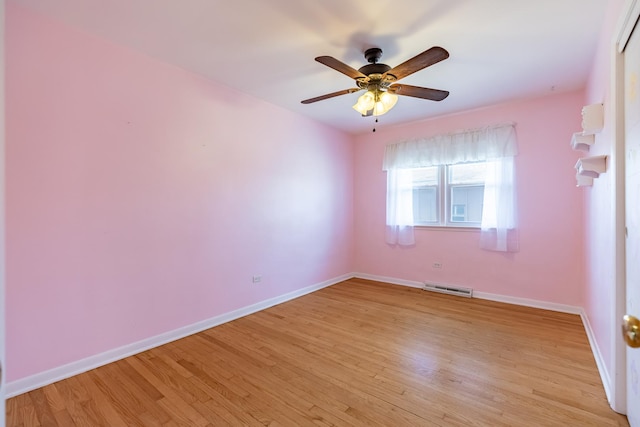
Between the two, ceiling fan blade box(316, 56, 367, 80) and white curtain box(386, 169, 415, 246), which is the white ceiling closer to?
ceiling fan blade box(316, 56, 367, 80)

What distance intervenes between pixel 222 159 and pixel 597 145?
3316 millimetres

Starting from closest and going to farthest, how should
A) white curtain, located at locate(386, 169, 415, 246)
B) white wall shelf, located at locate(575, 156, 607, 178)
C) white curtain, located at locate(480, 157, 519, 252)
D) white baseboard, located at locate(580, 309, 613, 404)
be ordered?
white baseboard, located at locate(580, 309, 613, 404), white wall shelf, located at locate(575, 156, 607, 178), white curtain, located at locate(480, 157, 519, 252), white curtain, located at locate(386, 169, 415, 246)

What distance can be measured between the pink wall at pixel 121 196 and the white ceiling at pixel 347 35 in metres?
0.29

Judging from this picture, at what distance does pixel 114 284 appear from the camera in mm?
2348

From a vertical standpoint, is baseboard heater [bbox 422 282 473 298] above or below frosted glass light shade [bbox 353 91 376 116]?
below

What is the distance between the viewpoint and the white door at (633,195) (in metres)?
1.28

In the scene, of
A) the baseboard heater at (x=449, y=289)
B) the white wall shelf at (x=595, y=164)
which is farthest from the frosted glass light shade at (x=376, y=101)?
the baseboard heater at (x=449, y=289)

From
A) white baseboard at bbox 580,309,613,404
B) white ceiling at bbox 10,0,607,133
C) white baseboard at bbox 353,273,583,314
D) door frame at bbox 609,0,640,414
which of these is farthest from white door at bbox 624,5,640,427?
white baseboard at bbox 353,273,583,314

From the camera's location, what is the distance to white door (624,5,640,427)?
1.28m

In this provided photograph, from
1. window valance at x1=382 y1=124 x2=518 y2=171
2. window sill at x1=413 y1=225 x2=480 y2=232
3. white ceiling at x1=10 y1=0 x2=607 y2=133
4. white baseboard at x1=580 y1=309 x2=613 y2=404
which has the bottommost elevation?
white baseboard at x1=580 y1=309 x2=613 y2=404

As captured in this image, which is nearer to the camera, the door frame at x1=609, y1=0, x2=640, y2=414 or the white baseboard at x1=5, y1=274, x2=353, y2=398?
the door frame at x1=609, y1=0, x2=640, y2=414

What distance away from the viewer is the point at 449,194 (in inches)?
164

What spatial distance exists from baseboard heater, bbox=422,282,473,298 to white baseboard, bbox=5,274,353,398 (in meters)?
2.22

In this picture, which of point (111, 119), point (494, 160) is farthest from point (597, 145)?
point (111, 119)
